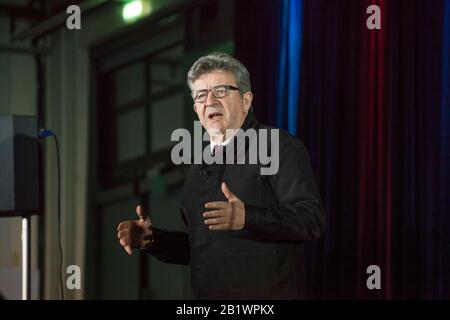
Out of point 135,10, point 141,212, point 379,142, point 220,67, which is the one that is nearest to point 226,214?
point 141,212

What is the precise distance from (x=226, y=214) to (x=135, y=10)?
366cm

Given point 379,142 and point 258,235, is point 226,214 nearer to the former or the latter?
point 258,235

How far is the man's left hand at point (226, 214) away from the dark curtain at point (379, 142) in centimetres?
113

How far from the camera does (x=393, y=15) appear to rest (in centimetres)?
315

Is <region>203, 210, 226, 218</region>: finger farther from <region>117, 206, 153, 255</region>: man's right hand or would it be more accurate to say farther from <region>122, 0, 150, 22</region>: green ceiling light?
<region>122, 0, 150, 22</region>: green ceiling light

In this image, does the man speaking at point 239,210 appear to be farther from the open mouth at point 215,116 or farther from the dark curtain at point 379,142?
the dark curtain at point 379,142

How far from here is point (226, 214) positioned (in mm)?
2076

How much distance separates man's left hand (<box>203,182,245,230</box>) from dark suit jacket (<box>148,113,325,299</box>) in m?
0.08

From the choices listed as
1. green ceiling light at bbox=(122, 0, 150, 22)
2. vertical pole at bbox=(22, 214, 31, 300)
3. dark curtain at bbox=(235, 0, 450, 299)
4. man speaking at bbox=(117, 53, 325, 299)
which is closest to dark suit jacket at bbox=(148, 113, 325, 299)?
man speaking at bbox=(117, 53, 325, 299)

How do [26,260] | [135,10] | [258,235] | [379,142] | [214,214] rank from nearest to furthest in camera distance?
[214,214]
[258,235]
[26,260]
[379,142]
[135,10]

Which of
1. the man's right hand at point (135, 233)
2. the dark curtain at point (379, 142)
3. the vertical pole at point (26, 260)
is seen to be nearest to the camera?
the man's right hand at point (135, 233)

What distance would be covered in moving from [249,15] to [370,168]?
1.27 metres

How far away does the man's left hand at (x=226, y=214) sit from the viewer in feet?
6.75

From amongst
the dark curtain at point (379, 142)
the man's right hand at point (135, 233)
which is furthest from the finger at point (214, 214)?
the dark curtain at point (379, 142)
